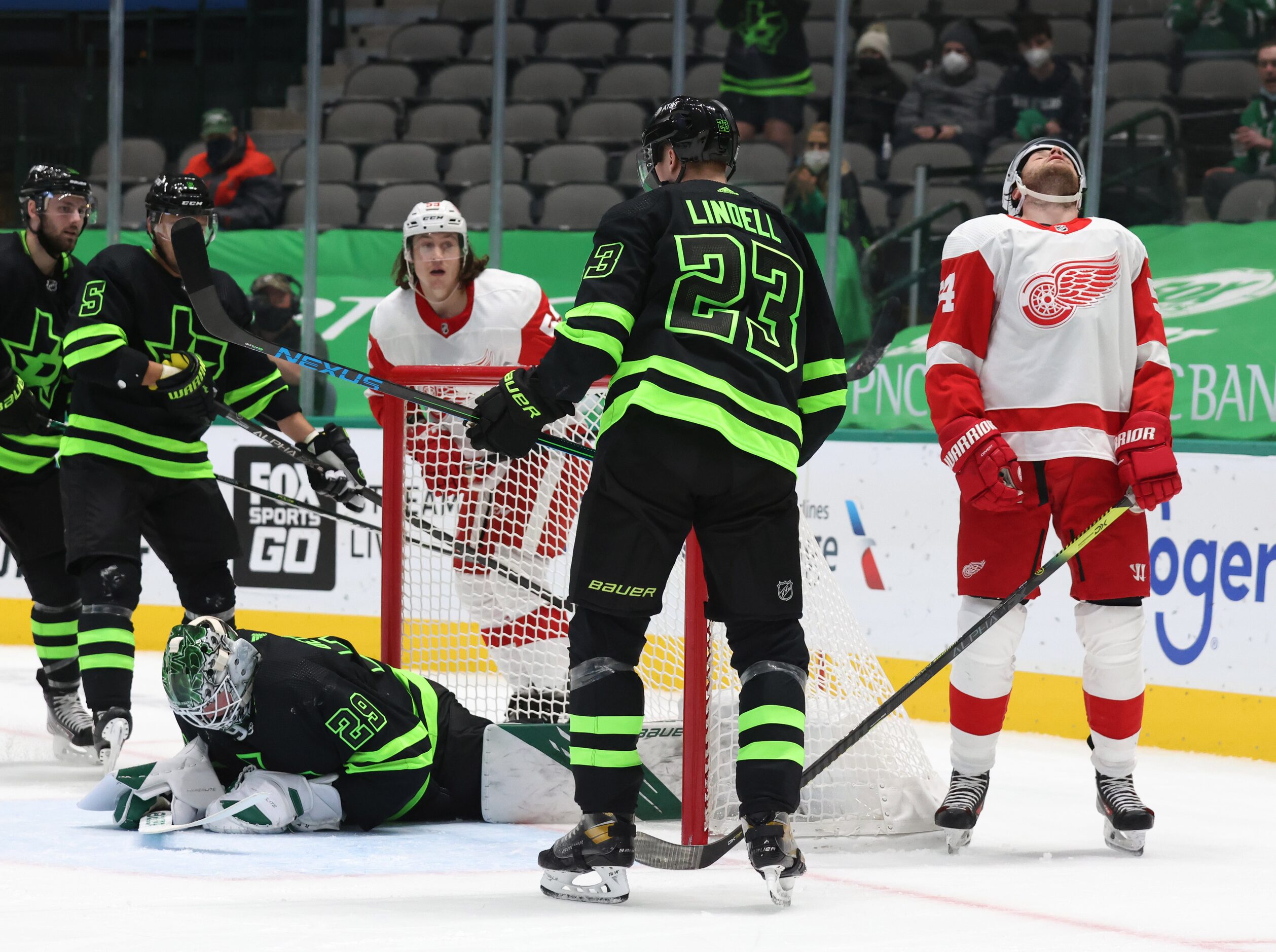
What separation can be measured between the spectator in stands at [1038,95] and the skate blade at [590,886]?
12.6 feet

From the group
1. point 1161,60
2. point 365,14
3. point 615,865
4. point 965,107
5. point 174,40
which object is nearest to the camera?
point 615,865

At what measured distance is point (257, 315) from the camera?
640cm

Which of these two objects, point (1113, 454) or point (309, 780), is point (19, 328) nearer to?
point (309, 780)

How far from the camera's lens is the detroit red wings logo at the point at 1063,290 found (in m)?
3.11

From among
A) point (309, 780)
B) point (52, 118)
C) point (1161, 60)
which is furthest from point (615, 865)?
point (52, 118)

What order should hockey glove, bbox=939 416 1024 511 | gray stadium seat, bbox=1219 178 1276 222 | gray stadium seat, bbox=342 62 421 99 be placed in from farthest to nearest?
gray stadium seat, bbox=342 62 421 99 → gray stadium seat, bbox=1219 178 1276 222 → hockey glove, bbox=939 416 1024 511

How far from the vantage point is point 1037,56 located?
19.5 ft

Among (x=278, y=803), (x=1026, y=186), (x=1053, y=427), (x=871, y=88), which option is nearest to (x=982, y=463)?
(x=1053, y=427)

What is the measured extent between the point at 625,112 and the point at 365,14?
5.08ft

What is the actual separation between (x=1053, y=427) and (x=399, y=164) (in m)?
4.59

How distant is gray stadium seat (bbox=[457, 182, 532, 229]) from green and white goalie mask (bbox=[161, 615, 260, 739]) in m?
3.64

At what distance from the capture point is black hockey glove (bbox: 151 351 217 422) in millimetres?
3631

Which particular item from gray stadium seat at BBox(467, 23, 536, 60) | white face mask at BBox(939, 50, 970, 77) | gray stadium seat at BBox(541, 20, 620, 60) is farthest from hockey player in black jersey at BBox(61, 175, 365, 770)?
gray stadium seat at BBox(541, 20, 620, 60)

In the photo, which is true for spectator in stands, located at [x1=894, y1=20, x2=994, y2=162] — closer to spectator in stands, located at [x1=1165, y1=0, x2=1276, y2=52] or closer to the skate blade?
spectator in stands, located at [x1=1165, y1=0, x2=1276, y2=52]
